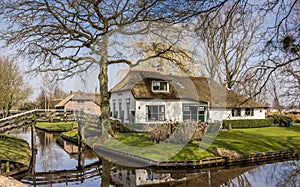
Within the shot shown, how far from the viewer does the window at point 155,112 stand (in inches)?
932

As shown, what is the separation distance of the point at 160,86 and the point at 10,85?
50.4ft

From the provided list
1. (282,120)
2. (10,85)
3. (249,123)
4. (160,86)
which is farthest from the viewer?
(10,85)

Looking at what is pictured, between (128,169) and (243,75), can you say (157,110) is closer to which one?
(128,169)

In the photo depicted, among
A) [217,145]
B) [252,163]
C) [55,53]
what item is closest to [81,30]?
[55,53]

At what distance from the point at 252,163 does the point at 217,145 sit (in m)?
2.25

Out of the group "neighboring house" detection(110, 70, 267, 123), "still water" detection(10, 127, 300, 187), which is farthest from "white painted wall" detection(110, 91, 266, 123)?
"still water" detection(10, 127, 300, 187)

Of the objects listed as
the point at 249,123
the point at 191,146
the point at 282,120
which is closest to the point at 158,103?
the point at 249,123

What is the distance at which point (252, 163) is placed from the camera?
1361 centimetres

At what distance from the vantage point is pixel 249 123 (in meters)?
25.8

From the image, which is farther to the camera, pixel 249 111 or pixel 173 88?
pixel 249 111

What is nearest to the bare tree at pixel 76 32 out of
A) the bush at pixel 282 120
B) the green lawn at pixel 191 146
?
A: the green lawn at pixel 191 146

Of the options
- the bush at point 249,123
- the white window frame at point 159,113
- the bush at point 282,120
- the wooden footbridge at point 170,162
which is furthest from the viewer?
the bush at point 282,120

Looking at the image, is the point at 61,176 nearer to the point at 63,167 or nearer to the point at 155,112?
the point at 63,167

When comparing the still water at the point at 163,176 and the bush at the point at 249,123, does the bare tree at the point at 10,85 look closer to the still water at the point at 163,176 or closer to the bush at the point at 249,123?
the still water at the point at 163,176
